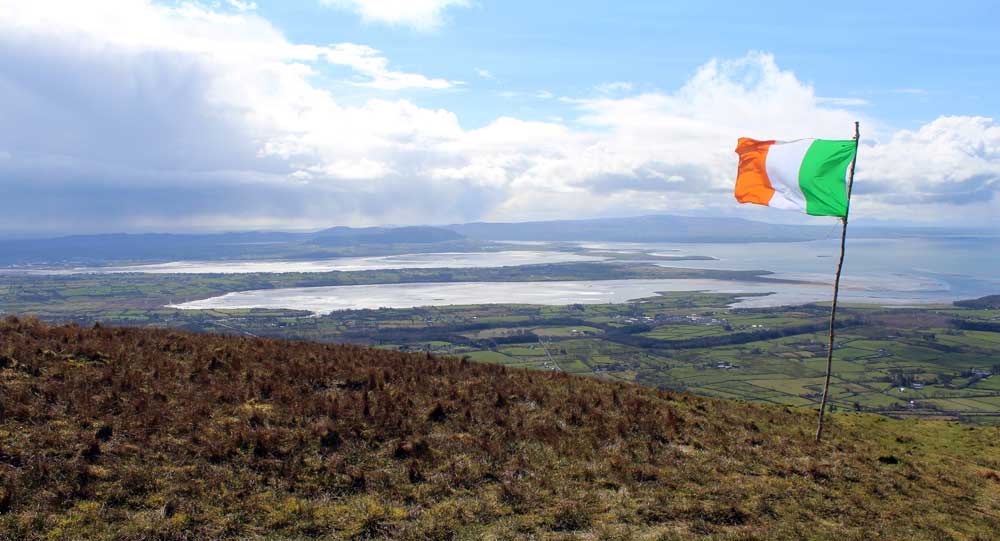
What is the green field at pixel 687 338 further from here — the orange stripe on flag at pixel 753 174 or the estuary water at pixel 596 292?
the orange stripe on flag at pixel 753 174

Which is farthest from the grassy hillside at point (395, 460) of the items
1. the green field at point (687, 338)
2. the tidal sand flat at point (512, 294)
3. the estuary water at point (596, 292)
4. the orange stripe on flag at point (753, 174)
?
the estuary water at point (596, 292)

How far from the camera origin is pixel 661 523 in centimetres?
1055

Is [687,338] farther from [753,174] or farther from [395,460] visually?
[395,460]

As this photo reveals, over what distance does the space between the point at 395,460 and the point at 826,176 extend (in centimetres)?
1335

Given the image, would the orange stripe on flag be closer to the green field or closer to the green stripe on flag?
the green stripe on flag

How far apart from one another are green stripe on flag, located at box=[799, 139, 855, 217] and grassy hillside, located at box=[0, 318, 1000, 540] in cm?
666

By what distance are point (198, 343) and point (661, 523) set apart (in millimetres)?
15630

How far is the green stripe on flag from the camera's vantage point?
51.4 ft

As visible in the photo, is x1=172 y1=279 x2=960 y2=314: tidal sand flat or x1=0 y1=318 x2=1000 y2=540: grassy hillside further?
x1=172 y1=279 x2=960 y2=314: tidal sand flat

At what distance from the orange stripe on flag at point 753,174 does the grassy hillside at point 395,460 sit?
6.91 meters

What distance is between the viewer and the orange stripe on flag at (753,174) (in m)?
17.3

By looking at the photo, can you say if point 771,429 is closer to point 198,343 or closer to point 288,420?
point 288,420

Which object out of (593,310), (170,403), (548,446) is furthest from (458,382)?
(593,310)

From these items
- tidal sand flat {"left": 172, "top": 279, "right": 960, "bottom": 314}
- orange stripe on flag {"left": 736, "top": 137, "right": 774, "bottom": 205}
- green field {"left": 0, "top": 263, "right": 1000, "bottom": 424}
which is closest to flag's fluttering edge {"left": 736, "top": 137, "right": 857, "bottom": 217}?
orange stripe on flag {"left": 736, "top": 137, "right": 774, "bottom": 205}
